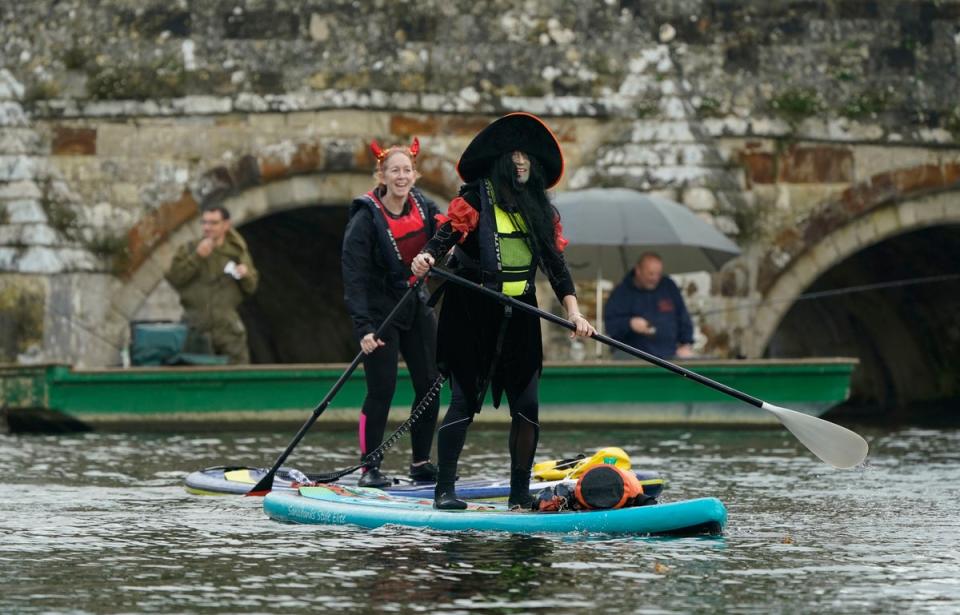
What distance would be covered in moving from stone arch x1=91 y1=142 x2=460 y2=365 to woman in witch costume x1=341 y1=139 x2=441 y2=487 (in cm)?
803

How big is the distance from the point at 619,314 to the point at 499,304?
7.26 metres

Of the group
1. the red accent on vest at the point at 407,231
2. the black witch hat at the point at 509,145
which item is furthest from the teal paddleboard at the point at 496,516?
the red accent on vest at the point at 407,231

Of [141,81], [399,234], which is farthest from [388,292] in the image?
[141,81]

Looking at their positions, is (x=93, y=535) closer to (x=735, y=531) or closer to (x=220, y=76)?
(x=735, y=531)

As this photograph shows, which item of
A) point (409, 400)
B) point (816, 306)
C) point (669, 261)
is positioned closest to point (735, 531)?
point (409, 400)

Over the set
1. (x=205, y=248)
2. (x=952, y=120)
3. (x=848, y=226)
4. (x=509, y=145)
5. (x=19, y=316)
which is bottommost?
(x=19, y=316)

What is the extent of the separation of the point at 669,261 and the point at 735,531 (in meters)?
8.98

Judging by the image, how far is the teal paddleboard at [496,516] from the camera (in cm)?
877

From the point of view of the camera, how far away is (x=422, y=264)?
9344 mm

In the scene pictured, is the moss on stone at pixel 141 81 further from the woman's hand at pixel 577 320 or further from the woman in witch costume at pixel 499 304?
the woman's hand at pixel 577 320

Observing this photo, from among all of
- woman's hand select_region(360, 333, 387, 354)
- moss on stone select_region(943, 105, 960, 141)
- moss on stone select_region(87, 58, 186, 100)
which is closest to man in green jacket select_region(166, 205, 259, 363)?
moss on stone select_region(87, 58, 186, 100)

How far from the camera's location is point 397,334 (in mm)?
11000

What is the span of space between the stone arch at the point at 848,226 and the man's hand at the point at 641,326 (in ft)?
10.0

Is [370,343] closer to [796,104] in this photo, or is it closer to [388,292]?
[388,292]
